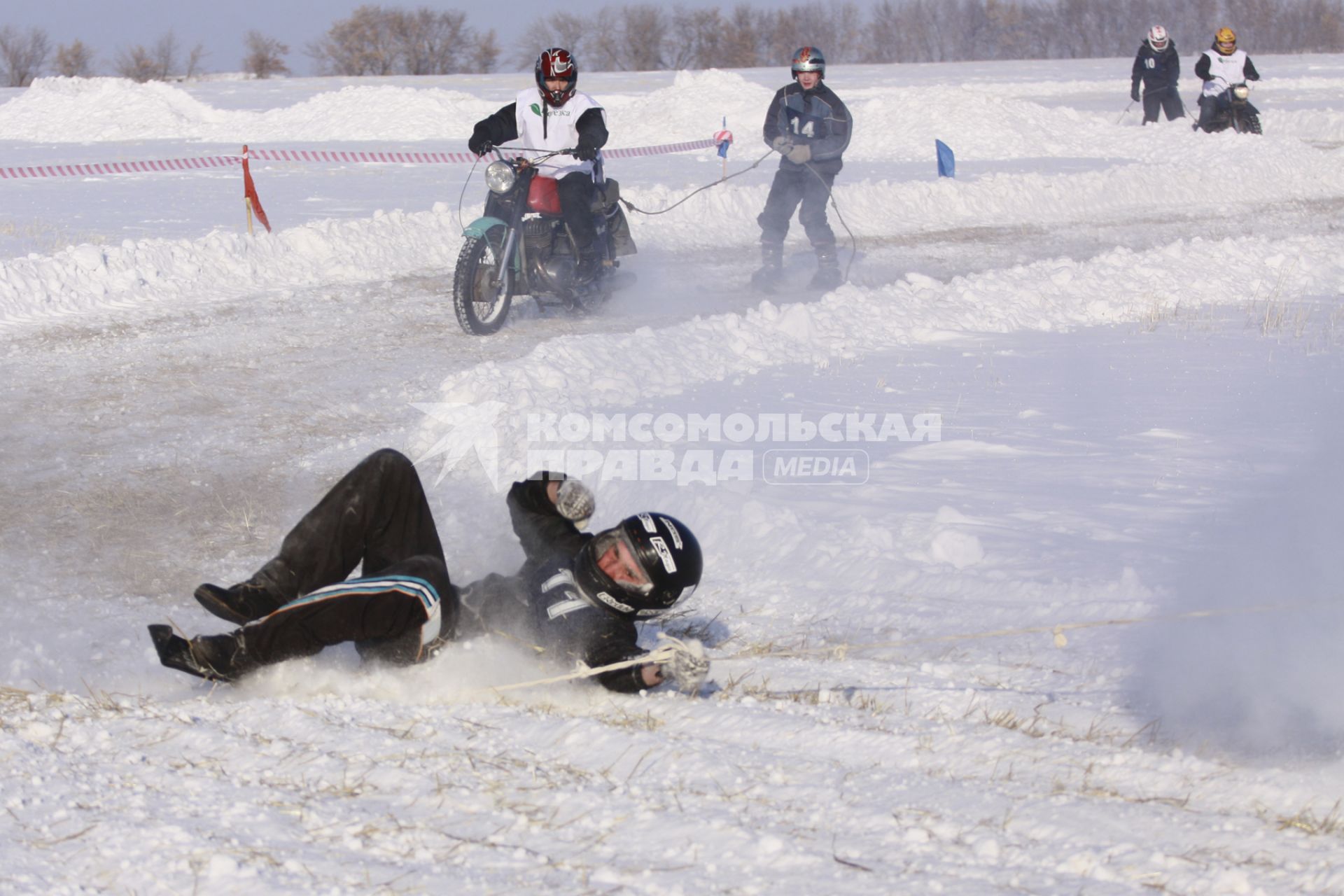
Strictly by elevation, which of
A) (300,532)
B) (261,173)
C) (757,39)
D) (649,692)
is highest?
(757,39)

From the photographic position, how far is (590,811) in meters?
3.22

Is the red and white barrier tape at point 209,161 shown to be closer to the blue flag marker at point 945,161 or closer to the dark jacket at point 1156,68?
the blue flag marker at point 945,161

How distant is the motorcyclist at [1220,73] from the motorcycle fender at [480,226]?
2002 centimetres

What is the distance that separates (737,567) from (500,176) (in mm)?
5199

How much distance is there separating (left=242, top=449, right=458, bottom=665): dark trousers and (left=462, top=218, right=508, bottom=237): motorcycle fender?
5555 millimetres

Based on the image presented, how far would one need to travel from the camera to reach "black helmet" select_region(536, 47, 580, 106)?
34.1ft

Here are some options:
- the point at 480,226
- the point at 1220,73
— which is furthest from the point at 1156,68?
the point at 480,226

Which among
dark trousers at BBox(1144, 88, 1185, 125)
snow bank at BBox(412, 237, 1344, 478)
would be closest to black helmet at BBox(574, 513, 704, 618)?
snow bank at BBox(412, 237, 1344, 478)

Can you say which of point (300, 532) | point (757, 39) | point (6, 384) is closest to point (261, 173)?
point (6, 384)

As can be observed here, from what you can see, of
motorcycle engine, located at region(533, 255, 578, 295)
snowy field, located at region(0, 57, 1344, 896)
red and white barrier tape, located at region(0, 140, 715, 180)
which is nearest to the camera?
snowy field, located at region(0, 57, 1344, 896)

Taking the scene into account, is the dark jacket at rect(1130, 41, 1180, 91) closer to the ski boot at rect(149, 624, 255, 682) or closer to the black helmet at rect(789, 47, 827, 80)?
the black helmet at rect(789, 47, 827, 80)

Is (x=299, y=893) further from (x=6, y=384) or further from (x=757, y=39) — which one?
(x=757, y=39)

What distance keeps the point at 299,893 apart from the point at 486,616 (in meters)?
1.87

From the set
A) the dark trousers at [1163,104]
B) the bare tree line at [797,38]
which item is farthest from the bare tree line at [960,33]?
the dark trousers at [1163,104]
